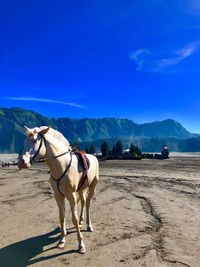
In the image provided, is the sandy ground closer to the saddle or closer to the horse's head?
the saddle

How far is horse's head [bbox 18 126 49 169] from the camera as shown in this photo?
7.75 meters

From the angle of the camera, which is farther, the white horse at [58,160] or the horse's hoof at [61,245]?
the horse's hoof at [61,245]

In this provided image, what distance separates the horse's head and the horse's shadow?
250 centimetres

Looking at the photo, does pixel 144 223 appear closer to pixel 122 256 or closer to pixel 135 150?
pixel 122 256

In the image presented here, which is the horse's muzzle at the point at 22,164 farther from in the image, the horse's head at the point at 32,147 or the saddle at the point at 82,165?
the saddle at the point at 82,165

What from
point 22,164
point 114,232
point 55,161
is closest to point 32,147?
point 22,164

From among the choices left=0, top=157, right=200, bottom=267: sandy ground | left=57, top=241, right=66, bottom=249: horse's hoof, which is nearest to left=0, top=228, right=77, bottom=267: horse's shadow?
left=0, top=157, right=200, bottom=267: sandy ground

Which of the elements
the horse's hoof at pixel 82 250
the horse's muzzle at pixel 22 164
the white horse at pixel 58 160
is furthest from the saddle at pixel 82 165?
the horse's muzzle at pixel 22 164

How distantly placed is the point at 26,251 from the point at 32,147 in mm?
2999

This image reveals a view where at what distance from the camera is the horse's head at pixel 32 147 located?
25.4 ft

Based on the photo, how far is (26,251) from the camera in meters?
8.76

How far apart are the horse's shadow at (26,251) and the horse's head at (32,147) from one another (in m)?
2.50

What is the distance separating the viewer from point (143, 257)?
797 centimetres

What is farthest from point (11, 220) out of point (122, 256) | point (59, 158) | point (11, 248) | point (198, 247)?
point (198, 247)
